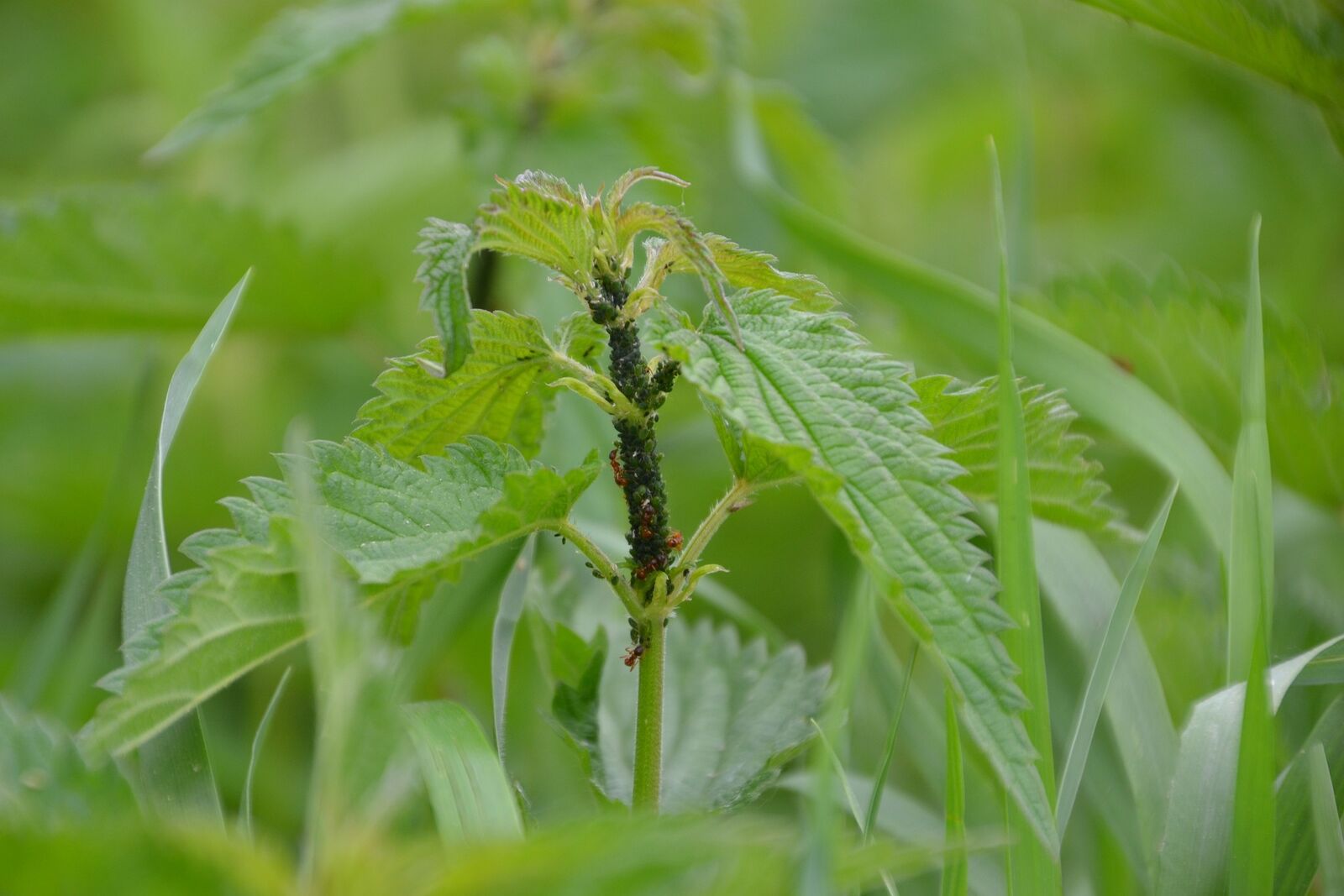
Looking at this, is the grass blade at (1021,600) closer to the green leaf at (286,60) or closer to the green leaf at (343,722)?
the green leaf at (343,722)

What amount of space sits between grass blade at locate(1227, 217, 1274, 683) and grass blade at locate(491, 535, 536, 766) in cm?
50

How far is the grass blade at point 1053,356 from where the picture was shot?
39.2 inches

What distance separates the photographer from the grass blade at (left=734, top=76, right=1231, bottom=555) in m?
1.00

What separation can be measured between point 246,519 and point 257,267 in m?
0.80

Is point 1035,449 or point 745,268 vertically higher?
point 745,268

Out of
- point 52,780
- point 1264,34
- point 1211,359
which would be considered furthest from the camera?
point 1211,359

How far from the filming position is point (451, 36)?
2.68 m

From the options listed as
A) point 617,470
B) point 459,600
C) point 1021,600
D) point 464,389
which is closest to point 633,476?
point 617,470

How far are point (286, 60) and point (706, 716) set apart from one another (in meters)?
0.83

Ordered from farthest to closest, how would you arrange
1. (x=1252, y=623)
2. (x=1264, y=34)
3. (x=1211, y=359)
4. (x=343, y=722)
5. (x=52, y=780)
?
(x=1211, y=359) < (x=1264, y=34) < (x=1252, y=623) < (x=52, y=780) < (x=343, y=722)

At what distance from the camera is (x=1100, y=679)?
75 centimetres

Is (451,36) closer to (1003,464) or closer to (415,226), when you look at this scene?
(415,226)

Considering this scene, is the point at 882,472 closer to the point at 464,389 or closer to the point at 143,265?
the point at 464,389

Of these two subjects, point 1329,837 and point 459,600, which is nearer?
point 1329,837
